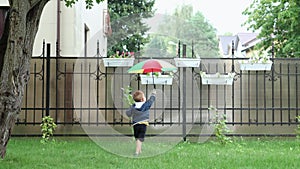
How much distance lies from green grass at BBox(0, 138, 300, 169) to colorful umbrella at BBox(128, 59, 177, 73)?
4.54 ft

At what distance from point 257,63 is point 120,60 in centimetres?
255

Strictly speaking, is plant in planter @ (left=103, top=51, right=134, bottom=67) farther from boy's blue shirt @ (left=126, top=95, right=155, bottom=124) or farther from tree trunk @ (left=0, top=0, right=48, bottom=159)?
tree trunk @ (left=0, top=0, right=48, bottom=159)

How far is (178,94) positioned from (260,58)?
1.68 m

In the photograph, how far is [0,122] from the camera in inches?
222

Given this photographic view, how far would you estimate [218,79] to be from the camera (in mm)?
8297

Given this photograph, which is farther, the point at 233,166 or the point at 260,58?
the point at 260,58

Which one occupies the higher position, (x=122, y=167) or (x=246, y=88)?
(x=246, y=88)

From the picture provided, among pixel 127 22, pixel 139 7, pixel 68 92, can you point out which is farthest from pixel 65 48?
pixel 139 7

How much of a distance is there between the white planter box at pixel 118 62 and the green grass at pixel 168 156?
1552 millimetres

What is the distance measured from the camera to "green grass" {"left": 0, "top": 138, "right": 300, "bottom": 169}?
558cm

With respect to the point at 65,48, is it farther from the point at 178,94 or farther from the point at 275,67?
the point at 275,67

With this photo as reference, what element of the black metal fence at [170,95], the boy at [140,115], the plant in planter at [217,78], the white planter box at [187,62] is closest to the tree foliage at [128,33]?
the black metal fence at [170,95]

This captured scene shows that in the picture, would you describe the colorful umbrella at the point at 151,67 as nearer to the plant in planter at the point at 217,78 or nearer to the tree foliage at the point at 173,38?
the tree foliage at the point at 173,38

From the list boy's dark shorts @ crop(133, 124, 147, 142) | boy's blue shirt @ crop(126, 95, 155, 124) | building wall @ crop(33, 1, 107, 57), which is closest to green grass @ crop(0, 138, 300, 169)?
boy's dark shorts @ crop(133, 124, 147, 142)
